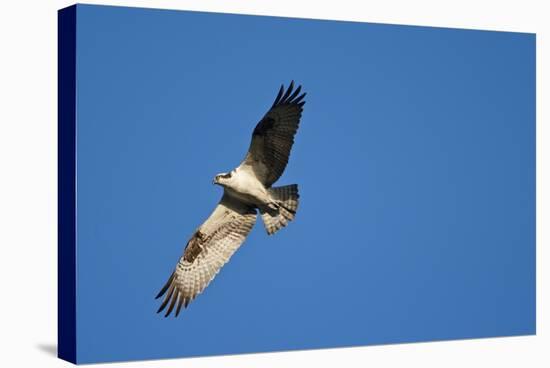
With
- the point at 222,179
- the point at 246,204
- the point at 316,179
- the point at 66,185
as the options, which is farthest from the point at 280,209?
the point at 66,185

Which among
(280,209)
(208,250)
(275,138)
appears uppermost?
(275,138)

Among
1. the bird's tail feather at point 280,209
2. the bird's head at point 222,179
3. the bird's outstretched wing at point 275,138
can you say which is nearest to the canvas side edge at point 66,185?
the bird's head at point 222,179

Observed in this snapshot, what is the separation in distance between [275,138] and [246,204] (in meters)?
0.55

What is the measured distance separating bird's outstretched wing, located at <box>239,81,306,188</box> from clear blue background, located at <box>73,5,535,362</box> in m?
0.15

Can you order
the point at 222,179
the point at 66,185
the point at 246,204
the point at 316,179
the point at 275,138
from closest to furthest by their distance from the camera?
1. the point at 66,185
2. the point at 222,179
3. the point at 275,138
4. the point at 246,204
5. the point at 316,179

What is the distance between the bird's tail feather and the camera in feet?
32.9

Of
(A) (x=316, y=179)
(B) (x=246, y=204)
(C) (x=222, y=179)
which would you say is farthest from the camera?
(A) (x=316, y=179)

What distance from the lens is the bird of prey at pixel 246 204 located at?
9789 mm

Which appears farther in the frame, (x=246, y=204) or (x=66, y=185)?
(x=246, y=204)

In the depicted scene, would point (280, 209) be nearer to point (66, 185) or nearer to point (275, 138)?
point (275, 138)

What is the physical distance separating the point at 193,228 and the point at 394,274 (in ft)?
5.64

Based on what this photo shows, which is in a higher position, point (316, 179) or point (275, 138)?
point (275, 138)

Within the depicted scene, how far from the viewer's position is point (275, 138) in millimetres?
9875

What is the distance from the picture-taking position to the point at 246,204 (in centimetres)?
1004
